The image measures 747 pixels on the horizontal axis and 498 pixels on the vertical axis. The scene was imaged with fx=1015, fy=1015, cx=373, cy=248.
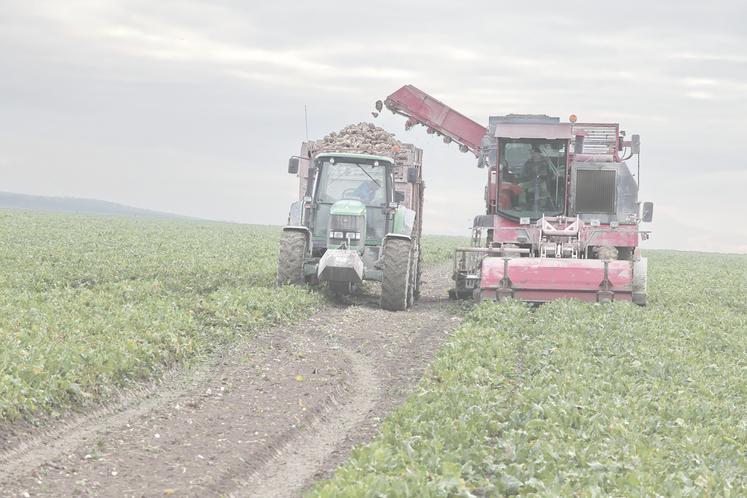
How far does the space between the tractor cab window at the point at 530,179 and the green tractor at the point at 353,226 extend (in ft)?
9.59

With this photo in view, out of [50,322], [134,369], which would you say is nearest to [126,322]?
[50,322]

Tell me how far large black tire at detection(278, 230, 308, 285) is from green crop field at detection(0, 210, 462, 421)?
66 cm

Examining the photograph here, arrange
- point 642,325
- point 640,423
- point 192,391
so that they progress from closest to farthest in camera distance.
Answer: point 640,423 < point 192,391 < point 642,325

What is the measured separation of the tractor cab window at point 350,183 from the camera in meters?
19.8

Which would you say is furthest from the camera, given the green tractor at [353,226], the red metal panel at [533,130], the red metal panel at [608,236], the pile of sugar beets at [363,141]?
the pile of sugar beets at [363,141]

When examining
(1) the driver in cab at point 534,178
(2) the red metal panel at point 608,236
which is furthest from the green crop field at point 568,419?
(1) the driver in cab at point 534,178

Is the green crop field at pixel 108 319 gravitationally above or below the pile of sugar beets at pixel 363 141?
below

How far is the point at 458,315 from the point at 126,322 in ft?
25.2

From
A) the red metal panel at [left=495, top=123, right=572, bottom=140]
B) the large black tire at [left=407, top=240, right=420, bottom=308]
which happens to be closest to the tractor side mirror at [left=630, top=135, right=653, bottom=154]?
the red metal panel at [left=495, top=123, right=572, bottom=140]

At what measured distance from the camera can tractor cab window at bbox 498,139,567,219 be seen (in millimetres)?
22109

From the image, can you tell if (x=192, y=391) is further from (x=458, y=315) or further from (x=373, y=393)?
(x=458, y=315)

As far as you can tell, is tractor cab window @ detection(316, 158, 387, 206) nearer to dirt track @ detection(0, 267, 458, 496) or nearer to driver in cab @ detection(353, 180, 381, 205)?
driver in cab @ detection(353, 180, 381, 205)

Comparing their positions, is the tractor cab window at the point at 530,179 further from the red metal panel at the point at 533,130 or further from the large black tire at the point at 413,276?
the large black tire at the point at 413,276

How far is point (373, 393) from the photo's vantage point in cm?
Answer: 1226
